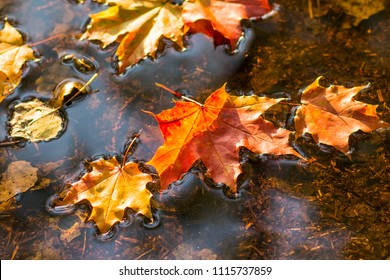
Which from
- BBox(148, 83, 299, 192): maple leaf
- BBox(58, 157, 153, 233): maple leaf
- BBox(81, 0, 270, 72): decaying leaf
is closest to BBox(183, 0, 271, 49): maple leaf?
BBox(81, 0, 270, 72): decaying leaf

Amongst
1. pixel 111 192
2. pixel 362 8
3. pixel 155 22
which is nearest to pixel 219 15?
pixel 155 22

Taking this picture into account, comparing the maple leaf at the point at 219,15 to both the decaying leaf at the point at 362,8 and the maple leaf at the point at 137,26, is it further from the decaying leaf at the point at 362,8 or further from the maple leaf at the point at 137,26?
the decaying leaf at the point at 362,8

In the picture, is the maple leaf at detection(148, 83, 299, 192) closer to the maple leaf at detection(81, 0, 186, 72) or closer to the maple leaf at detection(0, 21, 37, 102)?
the maple leaf at detection(81, 0, 186, 72)

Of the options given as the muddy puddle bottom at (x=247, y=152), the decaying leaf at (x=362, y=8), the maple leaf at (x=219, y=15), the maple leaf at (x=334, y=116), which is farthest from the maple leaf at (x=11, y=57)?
the decaying leaf at (x=362, y=8)
